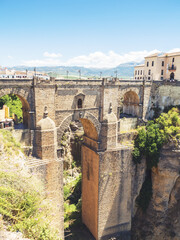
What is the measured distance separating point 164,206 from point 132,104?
11.7 metres

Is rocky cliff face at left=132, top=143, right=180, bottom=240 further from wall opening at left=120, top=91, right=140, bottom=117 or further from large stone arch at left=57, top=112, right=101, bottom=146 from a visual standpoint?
large stone arch at left=57, top=112, right=101, bottom=146

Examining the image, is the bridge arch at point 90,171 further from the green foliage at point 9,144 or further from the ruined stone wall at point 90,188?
the green foliage at point 9,144

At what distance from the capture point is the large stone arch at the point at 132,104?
77.3ft

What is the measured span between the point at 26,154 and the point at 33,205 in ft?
19.7

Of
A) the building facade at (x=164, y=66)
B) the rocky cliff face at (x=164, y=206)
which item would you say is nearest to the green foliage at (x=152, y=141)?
the rocky cliff face at (x=164, y=206)

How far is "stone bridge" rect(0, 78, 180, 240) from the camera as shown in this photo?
16422 millimetres

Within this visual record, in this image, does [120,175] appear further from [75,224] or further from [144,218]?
[75,224]

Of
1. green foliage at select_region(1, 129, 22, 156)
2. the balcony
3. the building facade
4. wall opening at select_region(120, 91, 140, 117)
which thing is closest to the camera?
green foliage at select_region(1, 129, 22, 156)

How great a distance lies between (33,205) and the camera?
11016 mm

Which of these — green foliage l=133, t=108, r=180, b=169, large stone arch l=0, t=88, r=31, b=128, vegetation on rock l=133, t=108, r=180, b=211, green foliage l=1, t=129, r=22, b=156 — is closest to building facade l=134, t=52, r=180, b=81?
vegetation on rock l=133, t=108, r=180, b=211

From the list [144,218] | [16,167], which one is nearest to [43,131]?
[16,167]

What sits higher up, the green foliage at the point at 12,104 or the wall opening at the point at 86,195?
the green foliage at the point at 12,104

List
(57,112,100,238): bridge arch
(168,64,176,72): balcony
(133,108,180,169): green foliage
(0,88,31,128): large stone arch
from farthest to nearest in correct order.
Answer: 1. (168,64,176,72): balcony
2. (133,108,180,169): green foliage
3. (57,112,100,238): bridge arch
4. (0,88,31,128): large stone arch

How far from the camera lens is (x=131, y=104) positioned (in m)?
24.6
